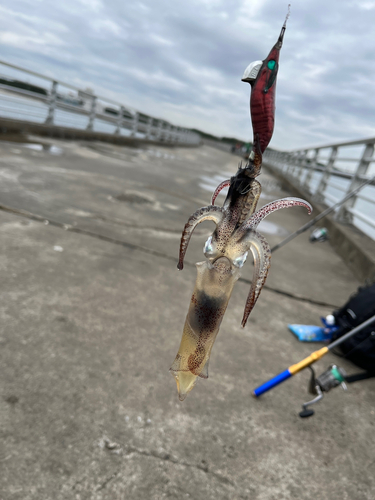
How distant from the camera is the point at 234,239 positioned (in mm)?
344

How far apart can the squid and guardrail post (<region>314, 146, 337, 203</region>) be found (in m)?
6.30

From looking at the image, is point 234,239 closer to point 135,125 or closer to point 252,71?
point 252,71

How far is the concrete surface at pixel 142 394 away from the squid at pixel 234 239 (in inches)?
38.9

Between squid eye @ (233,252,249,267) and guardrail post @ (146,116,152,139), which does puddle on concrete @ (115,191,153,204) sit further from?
guardrail post @ (146,116,152,139)

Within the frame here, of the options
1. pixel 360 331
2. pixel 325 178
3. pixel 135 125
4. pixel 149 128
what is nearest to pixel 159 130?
pixel 149 128

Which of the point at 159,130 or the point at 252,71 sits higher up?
the point at 159,130

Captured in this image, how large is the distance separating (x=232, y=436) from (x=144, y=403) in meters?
0.39

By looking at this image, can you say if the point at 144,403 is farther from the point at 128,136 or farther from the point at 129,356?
the point at 128,136

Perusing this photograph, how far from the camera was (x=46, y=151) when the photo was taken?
19.0ft

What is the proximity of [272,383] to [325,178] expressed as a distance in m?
5.52

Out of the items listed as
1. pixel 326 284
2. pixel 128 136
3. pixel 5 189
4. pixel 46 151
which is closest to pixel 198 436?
pixel 326 284

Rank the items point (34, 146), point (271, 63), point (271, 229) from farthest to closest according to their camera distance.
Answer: point (34, 146) < point (271, 229) < point (271, 63)

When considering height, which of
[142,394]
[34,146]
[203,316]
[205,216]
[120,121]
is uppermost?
[120,121]

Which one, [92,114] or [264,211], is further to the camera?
[92,114]
